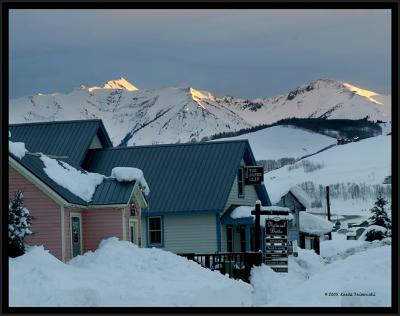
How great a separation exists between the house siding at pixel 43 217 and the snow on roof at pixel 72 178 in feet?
3.80

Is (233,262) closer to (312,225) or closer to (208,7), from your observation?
(208,7)

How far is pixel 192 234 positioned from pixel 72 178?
683cm

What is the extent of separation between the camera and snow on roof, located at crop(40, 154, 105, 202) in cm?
2423

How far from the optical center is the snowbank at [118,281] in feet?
50.7

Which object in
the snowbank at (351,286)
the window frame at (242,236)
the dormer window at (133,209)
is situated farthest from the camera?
the window frame at (242,236)

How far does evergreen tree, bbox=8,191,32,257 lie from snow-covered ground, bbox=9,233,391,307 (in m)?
0.31

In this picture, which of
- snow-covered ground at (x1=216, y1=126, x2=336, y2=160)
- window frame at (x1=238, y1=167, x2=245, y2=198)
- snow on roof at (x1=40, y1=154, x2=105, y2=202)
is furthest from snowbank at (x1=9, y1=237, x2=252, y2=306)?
snow-covered ground at (x1=216, y1=126, x2=336, y2=160)

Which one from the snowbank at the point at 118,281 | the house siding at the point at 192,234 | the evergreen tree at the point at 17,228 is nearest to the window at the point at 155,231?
the house siding at the point at 192,234

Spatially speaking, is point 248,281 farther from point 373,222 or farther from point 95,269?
point 373,222

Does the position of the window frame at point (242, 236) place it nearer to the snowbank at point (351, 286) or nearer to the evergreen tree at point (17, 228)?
the evergreen tree at point (17, 228)

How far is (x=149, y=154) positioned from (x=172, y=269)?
11.9 metres

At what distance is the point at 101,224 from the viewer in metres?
24.5

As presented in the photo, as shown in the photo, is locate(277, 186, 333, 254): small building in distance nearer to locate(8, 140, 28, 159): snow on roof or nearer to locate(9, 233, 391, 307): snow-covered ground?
locate(9, 233, 391, 307): snow-covered ground

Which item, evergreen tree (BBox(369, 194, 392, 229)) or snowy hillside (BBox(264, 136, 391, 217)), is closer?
evergreen tree (BBox(369, 194, 392, 229))
